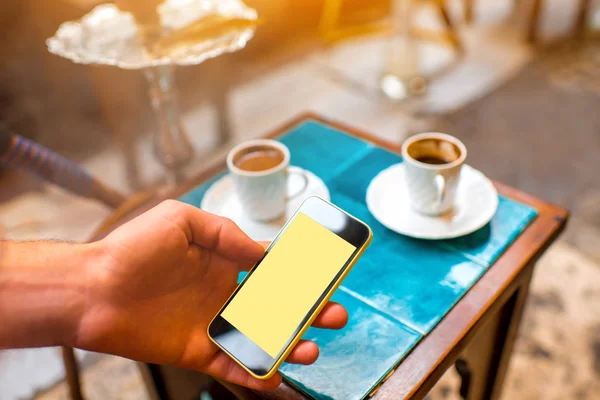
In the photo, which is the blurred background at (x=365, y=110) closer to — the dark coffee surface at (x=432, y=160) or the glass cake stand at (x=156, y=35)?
the glass cake stand at (x=156, y=35)

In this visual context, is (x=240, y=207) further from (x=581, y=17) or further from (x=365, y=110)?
(x=581, y=17)

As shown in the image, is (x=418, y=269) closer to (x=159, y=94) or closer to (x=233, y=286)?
(x=233, y=286)

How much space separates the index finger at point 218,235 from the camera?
2.17 feet

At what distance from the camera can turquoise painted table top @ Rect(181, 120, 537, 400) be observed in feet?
2.12

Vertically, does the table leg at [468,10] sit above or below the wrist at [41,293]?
below

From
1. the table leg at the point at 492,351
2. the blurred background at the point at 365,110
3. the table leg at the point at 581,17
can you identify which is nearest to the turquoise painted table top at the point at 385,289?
the table leg at the point at 492,351

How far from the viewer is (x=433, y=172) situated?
77 centimetres

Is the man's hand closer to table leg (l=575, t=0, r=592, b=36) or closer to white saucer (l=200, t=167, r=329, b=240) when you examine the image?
white saucer (l=200, t=167, r=329, b=240)

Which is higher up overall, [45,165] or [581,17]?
[45,165]

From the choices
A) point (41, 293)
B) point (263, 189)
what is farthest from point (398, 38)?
point (41, 293)

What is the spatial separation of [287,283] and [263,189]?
0.18 m

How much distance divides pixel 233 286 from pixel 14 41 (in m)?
1.86

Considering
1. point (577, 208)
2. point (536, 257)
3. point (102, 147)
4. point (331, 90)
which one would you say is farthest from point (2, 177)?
point (577, 208)

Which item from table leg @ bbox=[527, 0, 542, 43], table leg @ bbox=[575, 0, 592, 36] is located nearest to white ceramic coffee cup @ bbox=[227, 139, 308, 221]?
table leg @ bbox=[527, 0, 542, 43]
